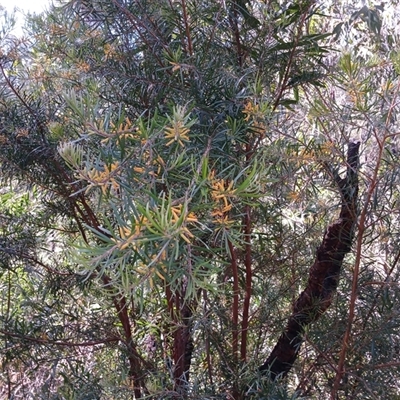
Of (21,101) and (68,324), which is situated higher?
(21,101)

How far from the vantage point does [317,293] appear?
1.23 metres

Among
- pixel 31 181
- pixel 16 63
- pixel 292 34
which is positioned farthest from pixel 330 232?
pixel 16 63

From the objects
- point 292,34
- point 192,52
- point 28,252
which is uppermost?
point 292,34

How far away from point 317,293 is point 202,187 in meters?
0.75

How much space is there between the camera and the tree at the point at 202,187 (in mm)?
622

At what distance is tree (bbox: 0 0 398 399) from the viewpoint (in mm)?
622

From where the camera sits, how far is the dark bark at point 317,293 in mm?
1136

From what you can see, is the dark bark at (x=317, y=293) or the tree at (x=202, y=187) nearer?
the tree at (x=202, y=187)

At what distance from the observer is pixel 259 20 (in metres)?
0.99

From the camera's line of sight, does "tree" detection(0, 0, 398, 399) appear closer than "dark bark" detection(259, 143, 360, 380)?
Yes

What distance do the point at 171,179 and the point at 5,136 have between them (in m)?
0.67

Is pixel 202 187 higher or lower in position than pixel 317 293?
lower

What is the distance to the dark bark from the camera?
1.14 meters

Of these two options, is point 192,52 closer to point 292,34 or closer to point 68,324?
point 292,34
